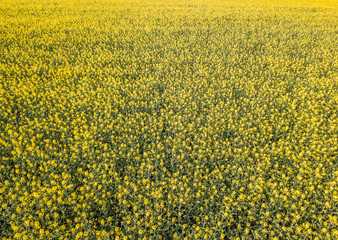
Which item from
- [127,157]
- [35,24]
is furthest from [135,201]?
[35,24]

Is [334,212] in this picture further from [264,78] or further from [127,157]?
[264,78]

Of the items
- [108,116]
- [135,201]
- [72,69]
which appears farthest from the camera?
[72,69]

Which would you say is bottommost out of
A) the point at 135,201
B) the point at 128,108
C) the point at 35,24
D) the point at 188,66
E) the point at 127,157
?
the point at 135,201

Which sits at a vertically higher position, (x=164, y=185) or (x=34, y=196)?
(x=34, y=196)

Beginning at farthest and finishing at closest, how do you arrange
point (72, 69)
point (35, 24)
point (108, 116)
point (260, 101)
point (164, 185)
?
point (35, 24) < point (72, 69) < point (260, 101) < point (108, 116) < point (164, 185)

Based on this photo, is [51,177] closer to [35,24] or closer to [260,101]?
[260,101]

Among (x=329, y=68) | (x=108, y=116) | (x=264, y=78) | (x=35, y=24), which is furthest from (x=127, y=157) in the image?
(x=35, y=24)

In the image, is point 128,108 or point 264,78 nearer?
point 128,108
